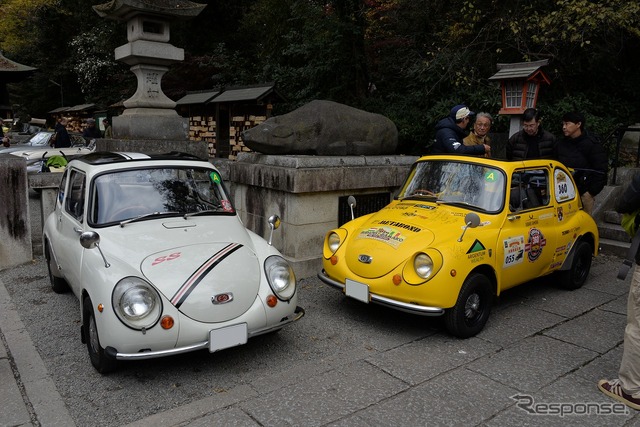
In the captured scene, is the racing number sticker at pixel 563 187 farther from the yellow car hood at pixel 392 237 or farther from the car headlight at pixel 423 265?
the car headlight at pixel 423 265

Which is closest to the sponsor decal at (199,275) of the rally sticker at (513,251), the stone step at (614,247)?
the rally sticker at (513,251)

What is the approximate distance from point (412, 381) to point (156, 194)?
2.89 metres

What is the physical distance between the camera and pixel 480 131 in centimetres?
613

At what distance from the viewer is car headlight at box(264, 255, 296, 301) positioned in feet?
13.1

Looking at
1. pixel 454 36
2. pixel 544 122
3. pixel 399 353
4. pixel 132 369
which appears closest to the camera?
pixel 132 369

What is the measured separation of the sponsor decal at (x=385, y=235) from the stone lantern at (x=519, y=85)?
14.4 feet

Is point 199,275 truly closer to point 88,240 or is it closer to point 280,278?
point 280,278

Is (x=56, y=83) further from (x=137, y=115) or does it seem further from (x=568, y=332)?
(x=568, y=332)

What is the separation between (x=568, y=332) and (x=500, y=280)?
0.82 meters

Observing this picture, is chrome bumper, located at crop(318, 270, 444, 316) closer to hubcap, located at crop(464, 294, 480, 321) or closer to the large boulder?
hubcap, located at crop(464, 294, 480, 321)

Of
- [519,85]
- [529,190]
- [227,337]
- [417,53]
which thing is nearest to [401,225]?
[529,190]

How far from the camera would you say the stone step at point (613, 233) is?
24.6 feet

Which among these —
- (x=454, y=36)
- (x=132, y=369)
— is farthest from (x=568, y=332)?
(x=454, y=36)

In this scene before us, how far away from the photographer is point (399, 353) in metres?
4.20
